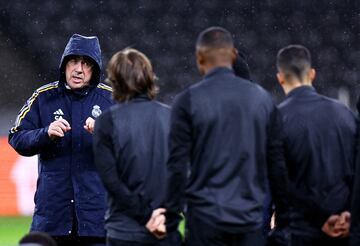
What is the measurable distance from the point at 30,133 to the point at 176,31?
8.75 m

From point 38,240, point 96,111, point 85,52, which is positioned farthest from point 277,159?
point 85,52

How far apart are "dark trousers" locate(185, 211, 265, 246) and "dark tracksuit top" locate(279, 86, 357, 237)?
16.2 inches

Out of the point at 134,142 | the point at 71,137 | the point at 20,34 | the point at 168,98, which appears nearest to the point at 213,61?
the point at 134,142

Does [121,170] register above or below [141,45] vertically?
below

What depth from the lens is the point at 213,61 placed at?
4.16 metres

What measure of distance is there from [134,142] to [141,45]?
9630 mm

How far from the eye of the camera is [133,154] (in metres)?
4.18

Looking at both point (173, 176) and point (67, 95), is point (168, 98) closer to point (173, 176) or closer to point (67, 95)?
point (67, 95)

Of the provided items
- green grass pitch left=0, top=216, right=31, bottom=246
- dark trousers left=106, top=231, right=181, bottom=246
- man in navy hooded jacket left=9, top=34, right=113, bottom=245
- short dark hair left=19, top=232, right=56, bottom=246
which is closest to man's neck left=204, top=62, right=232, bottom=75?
dark trousers left=106, top=231, right=181, bottom=246

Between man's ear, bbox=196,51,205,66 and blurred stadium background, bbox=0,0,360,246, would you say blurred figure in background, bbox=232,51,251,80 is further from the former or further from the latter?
blurred stadium background, bbox=0,0,360,246

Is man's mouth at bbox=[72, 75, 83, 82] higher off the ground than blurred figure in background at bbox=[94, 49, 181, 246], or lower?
higher

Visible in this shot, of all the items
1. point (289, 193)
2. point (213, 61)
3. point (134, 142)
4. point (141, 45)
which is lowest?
point (289, 193)

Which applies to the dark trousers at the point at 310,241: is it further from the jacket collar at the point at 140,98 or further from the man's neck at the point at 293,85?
the jacket collar at the point at 140,98

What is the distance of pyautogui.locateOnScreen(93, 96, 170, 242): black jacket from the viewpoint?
4152mm
